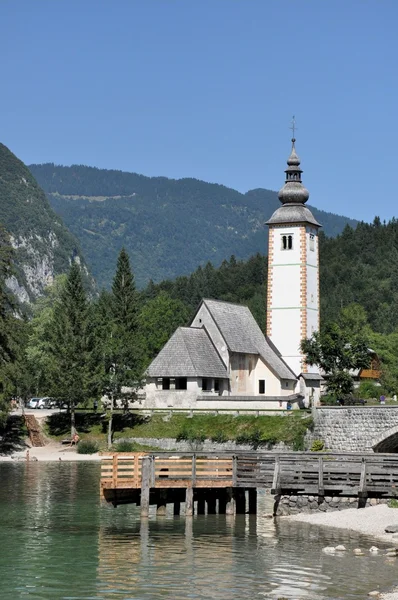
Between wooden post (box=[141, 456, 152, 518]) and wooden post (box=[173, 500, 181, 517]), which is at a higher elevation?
wooden post (box=[141, 456, 152, 518])

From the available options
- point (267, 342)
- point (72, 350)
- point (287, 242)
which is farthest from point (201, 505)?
point (287, 242)

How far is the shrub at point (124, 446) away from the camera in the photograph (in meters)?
74.9

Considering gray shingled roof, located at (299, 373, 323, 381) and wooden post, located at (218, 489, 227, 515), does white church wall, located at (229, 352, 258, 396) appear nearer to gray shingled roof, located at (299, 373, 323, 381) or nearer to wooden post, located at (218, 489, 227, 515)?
gray shingled roof, located at (299, 373, 323, 381)

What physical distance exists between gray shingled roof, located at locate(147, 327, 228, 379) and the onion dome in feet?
44.8

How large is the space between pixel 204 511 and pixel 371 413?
2329 centimetres

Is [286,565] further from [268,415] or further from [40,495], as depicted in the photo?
[268,415]

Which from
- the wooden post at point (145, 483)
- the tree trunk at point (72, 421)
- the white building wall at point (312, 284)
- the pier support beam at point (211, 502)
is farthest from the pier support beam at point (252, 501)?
the white building wall at point (312, 284)

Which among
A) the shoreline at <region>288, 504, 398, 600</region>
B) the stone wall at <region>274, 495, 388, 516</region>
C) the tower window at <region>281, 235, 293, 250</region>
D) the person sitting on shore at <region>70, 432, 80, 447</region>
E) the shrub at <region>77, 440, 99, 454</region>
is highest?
the tower window at <region>281, 235, 293, 250</region>

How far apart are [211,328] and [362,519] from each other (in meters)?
44.9

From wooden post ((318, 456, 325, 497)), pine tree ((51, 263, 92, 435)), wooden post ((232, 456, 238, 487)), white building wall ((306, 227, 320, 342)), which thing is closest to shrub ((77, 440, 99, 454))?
pine tree ((51, 263, 92, 435))

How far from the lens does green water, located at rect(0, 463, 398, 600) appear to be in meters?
30.4

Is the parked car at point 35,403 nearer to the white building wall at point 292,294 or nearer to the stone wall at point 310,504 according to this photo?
the white building wall at point 292,294

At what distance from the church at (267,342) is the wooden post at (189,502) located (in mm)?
36442

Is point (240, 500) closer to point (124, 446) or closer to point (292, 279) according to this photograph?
point (124, 446)
